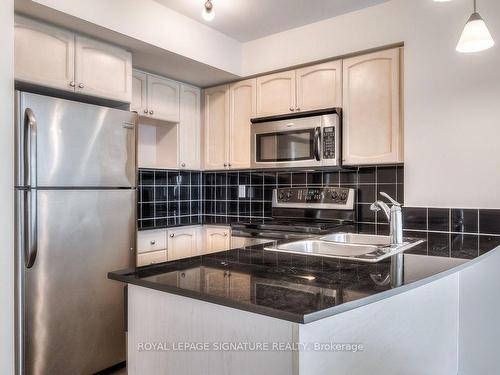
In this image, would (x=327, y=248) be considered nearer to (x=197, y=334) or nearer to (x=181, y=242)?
(x=197, y=334)

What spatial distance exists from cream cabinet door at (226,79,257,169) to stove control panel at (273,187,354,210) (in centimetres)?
40

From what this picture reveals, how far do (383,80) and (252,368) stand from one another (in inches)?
87.3

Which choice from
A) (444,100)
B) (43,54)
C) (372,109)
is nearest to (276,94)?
(372,109)

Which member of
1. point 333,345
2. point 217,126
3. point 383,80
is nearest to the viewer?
point 333,345

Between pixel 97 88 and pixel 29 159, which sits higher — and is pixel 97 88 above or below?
above

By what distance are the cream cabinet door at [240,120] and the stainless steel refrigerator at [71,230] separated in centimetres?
110

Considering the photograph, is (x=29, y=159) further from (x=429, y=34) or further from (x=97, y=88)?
(x=429, y=34)

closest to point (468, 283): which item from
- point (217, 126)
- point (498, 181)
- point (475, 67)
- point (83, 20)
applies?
point (498, 181)

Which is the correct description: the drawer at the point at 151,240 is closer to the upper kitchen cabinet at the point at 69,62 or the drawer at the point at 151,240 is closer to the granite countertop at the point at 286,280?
the upper kitchen cabinet at the point at 69,62

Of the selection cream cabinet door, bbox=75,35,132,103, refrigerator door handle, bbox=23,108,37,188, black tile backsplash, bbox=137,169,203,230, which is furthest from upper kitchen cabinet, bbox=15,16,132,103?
black tile backsplash, bbox=137,169,203,230

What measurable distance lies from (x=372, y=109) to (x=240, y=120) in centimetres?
117

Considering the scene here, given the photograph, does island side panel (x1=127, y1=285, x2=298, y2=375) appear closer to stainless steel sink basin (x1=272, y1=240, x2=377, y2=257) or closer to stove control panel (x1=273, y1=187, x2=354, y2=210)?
stainless steel sink basin (x1=272, y1=240, x2=377, y2=257)

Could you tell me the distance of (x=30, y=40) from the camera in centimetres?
214

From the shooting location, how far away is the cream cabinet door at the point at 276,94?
122 inches
